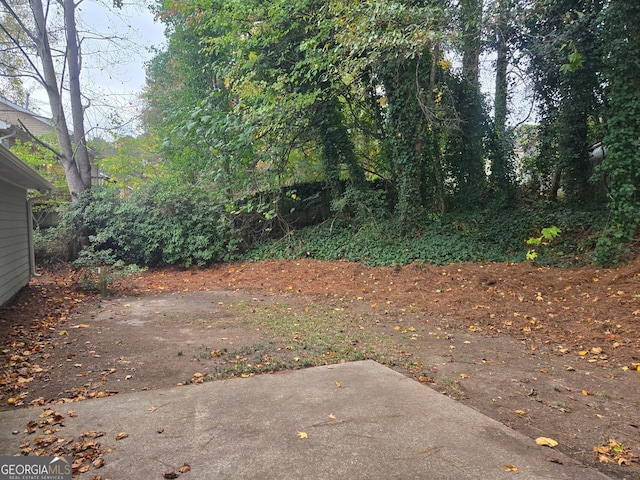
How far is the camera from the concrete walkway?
7.54 ft

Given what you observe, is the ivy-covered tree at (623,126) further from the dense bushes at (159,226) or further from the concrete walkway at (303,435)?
the dense bushes at (159,226)

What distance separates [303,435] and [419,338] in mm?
2916

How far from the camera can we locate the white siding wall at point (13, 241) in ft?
23.2

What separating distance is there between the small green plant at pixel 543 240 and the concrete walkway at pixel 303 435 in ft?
20.8

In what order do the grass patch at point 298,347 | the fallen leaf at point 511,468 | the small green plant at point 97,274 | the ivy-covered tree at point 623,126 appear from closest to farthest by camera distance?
the fallen leaf at point 511,468, the grass patch at point 298,347, the ivy-covered tree at point 623,126, the small green plant at point 97,274

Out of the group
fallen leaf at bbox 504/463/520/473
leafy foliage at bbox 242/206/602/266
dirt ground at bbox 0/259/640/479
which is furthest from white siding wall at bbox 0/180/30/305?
fallen leaf at bbox 504/463/520/473

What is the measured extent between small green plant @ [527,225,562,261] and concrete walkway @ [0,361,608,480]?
20.8 feet

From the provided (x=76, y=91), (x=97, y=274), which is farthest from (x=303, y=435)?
(x=76, y=91)

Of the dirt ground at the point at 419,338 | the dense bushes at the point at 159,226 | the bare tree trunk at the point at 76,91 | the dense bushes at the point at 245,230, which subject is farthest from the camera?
the bare tree trunk at the point at 76,91

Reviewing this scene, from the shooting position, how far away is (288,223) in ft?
44.3

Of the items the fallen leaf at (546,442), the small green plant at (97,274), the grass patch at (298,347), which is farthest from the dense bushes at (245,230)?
the fallen leaf at (546,442)

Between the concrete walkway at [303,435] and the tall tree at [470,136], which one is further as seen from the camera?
the tall tree at [470,136]

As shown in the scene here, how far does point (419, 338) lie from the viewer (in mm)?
5246

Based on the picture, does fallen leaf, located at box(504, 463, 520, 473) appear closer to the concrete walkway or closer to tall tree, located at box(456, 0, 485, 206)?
the concrete walkway
